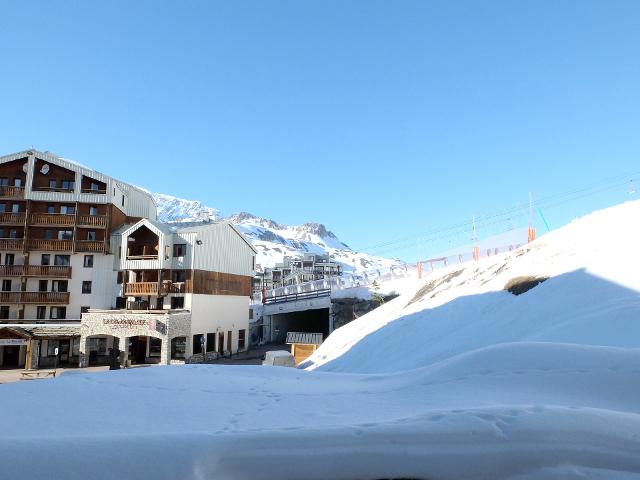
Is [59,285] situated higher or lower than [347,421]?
higher

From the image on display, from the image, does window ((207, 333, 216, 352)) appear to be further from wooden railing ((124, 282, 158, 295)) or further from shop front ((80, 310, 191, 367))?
wooden railing ((124, 282, 158, 295))

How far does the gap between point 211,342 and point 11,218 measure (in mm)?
20261

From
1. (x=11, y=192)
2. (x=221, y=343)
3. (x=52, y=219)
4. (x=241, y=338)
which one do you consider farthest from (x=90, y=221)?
(x=241, y=338)

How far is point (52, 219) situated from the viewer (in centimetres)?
3691

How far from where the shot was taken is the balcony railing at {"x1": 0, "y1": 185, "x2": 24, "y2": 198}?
1449 inches

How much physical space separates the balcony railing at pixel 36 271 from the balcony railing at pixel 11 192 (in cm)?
621

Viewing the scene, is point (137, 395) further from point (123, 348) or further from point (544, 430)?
point (123, 348)

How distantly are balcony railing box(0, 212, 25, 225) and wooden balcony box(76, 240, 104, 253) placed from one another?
513 cm

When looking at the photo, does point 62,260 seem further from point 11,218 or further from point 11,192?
point 11,192

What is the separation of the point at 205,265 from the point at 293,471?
3565cm

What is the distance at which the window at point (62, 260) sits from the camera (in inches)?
1467

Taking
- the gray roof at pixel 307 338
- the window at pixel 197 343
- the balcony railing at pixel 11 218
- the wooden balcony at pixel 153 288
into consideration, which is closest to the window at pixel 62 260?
the balcony railing at pixel 11 218

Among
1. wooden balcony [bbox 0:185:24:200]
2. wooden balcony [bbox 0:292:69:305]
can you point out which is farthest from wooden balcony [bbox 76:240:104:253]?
wooden balcony [bbox 0:185:24:200]

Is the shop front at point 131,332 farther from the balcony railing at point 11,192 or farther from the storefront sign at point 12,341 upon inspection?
the balcony railing at point 11,192
